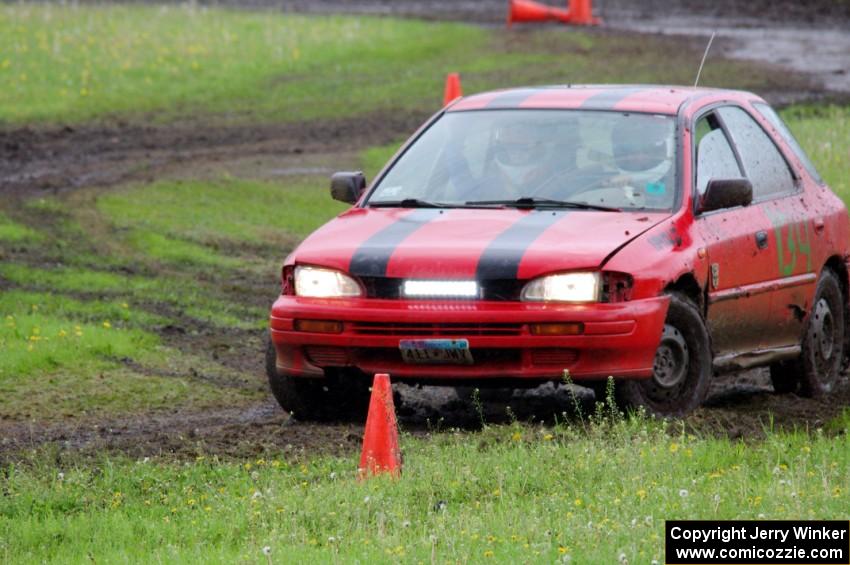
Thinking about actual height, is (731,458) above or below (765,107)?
below

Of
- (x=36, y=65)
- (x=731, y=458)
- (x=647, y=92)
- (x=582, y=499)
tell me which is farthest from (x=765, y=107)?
(x=36, y=65)

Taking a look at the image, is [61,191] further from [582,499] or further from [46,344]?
[582,499]

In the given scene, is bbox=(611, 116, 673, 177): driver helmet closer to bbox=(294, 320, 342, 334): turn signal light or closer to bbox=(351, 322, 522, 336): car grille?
bbox=(351, 322, 522, 336): car grille

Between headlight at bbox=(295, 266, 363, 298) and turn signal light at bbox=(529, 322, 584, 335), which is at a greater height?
headlight at bbox=(295, 266, 363, 298)

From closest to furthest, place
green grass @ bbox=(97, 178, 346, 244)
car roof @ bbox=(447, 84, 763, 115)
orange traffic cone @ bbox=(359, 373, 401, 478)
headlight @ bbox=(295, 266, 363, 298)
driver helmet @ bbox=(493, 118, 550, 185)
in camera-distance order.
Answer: orange traffic cone @ bbox=(359, 373, 401, 478)
headlight @ bbox=(295, 266, 363, 298)
driver helmet @ bbox=(493, 118, 550, 185)
car roof @ bbox=(447, 84, 763, 115)
green grass @ bbox=(97, 178, 346, 244)

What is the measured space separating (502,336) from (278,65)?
75.9 ft

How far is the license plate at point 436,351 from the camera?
8812 mm

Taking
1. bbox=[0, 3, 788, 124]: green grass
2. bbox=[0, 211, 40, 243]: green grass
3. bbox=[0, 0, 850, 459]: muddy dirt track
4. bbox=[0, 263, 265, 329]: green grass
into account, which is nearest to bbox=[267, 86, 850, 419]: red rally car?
bbox=[0, 0, 850, 459]: muddy dirt track

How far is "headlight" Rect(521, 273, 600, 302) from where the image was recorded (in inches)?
345

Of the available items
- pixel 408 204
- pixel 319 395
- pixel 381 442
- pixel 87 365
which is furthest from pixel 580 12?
pixel 381 442

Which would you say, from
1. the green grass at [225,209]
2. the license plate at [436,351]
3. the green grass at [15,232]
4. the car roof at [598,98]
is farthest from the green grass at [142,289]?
the license plate at [436,351]

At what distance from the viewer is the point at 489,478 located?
768 centimetres

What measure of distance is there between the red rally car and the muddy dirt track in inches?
11.5

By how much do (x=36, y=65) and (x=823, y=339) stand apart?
67.9ft
